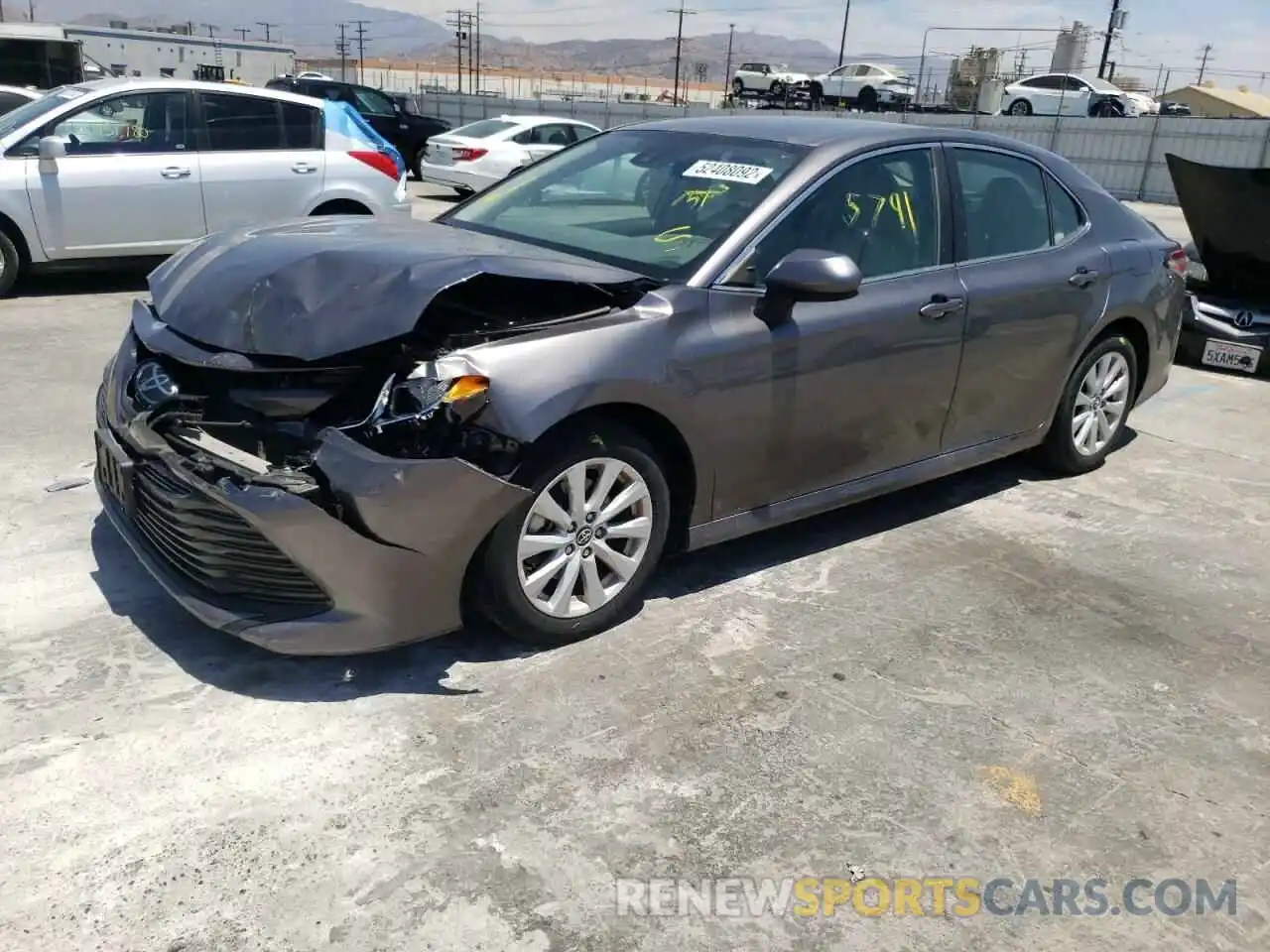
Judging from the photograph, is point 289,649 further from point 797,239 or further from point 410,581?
point 797,239

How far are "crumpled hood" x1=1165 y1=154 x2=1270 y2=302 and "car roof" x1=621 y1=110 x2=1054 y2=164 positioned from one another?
122 inches

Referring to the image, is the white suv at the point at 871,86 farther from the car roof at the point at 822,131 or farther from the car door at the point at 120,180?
the car roof at the point at 822,131

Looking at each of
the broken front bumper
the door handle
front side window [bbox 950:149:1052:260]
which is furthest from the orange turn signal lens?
front side window [bbox 950:149:1052:260]

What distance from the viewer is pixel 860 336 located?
3965 mm

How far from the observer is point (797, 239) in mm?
3846

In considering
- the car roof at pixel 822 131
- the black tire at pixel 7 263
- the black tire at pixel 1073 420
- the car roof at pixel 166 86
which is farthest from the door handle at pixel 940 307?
the black tire at pixel 7 263

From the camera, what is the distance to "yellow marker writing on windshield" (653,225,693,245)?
153 inches

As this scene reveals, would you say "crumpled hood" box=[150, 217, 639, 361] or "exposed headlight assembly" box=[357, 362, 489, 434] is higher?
"crumpled hood" box=[150, 217, 639, 361]

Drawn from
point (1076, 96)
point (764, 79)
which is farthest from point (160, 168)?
point (764, 79)

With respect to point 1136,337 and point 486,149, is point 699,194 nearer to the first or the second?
point 1136,337

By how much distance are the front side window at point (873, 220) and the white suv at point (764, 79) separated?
4148 centimetres

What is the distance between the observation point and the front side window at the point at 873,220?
3842 mm

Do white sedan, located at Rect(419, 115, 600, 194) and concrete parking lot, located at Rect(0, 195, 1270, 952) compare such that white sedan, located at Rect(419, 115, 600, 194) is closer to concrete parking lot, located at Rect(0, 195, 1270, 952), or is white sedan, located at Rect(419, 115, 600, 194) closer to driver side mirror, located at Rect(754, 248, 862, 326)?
concrete parking lot, located at Rect(0, 195, 1270, 952)

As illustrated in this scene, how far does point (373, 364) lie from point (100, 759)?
4.22 feet
